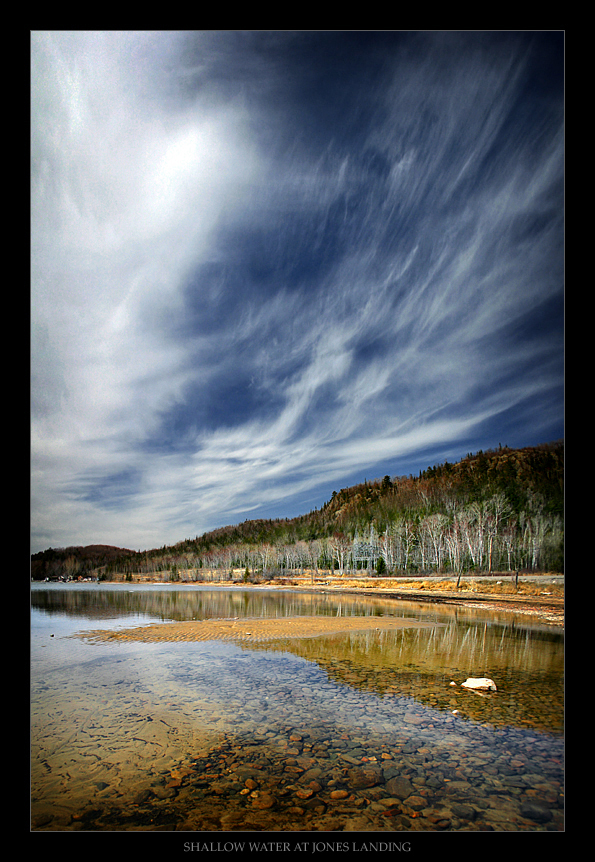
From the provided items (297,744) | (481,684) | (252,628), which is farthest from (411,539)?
(297,744)

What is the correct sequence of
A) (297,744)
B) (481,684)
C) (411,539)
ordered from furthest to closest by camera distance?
(411,539) < (481,684) < (297,744)

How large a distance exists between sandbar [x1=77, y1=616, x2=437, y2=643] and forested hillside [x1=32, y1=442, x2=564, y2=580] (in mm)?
13026

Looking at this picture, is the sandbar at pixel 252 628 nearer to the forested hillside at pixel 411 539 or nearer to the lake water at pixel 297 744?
the lake water at pixel 297 744

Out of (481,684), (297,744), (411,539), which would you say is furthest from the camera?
(411,539)

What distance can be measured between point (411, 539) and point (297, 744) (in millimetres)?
75764

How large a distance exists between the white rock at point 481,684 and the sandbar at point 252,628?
29.7ft

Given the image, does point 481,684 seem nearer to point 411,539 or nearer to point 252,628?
point 252,628

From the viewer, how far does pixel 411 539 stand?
76.7 meters

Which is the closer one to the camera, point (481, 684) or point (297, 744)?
point (297, 744)

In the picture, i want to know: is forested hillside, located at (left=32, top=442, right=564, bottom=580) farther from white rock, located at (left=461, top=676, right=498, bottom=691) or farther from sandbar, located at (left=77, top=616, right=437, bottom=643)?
white rock, located at (left=461, top=676, right=498, bottom=691)

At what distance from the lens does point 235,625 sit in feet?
67.8

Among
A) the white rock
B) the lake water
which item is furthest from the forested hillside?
the lake water

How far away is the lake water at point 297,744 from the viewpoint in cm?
457

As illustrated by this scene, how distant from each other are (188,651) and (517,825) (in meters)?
12.0
